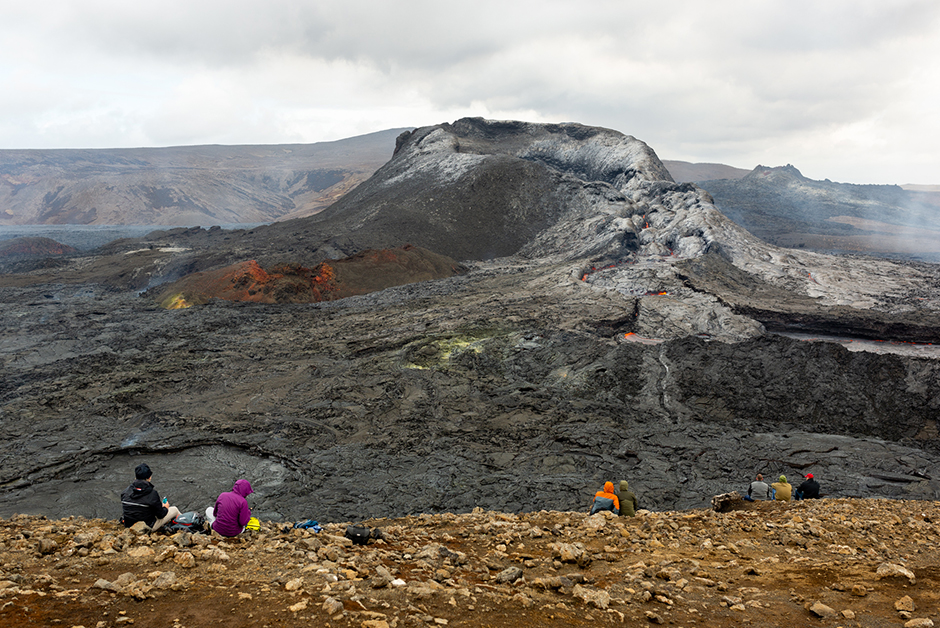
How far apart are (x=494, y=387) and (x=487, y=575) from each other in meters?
10.8

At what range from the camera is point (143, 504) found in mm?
5664

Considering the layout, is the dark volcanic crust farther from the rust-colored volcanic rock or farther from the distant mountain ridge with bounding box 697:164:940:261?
the distant mountain ridge with bounding box 697:164:940:261

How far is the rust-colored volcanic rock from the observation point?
26.2 metres

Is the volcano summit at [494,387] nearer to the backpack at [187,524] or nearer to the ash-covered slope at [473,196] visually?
the backpack at [187,524]

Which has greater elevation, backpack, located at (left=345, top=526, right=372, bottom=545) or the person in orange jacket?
backpack, located at (left=345, top=526, right=372, bottom=545)

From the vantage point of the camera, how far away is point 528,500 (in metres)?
10.1

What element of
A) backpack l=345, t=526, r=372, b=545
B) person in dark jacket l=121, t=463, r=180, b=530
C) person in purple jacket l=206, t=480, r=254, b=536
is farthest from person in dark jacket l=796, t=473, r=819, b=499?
person in dark jacket l=121, t=463, r=180, b=530

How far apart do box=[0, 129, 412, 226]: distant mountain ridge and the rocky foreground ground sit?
330 ft

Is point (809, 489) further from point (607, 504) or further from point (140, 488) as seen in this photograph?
point (140, 488)

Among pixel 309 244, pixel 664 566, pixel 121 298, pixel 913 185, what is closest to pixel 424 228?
pixel 309 244

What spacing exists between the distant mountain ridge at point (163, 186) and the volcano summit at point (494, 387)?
245 feet

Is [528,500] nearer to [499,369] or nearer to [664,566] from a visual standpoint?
[664,566]

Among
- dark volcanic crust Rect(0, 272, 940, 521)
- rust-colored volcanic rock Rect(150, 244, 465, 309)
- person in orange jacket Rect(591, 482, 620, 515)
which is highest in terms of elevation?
rust-colored volcanic rock Rect(150, 244, 465, 309)

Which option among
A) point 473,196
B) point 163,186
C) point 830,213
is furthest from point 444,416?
point 163,186
